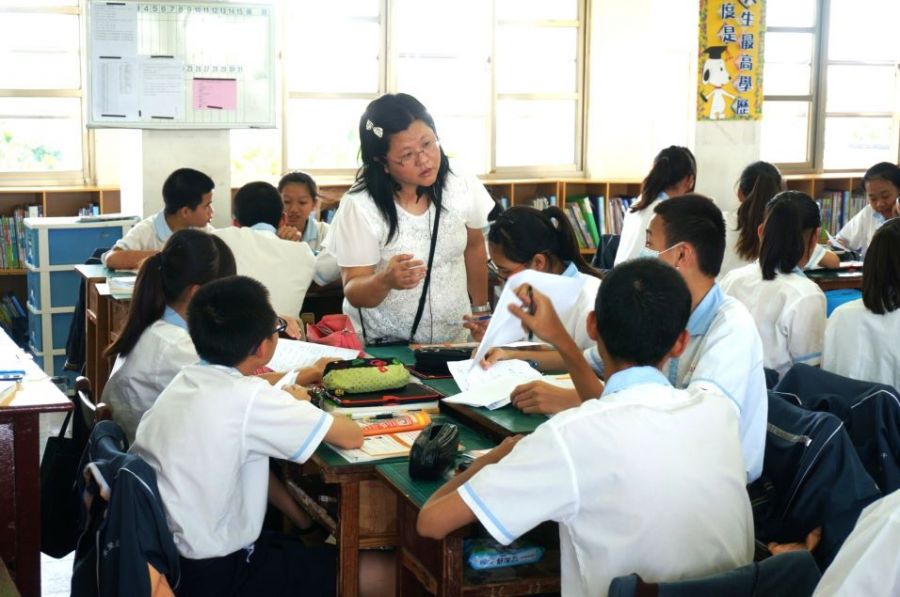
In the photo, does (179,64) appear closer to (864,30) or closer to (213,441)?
(213,441)

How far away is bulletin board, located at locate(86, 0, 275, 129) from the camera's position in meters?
5.65

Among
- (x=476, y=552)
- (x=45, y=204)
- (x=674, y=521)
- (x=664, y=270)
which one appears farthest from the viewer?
(x=45, y=204)

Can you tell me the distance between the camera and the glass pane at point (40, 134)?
677 cm

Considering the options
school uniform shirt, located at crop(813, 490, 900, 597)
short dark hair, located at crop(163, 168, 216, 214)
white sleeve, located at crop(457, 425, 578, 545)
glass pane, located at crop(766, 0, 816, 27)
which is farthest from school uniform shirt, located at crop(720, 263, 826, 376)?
glass pane, located at crop(766, 0, 816, 27)

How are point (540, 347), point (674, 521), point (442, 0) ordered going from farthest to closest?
point (442, 0) < point (540, 347) < point (674, 521)

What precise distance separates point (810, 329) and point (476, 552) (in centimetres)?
183

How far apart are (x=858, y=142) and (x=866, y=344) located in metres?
5.95

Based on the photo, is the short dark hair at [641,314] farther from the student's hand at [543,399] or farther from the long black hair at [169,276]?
the long black hair at [169,276]

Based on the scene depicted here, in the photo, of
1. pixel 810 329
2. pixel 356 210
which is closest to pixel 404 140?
pixel 356 210

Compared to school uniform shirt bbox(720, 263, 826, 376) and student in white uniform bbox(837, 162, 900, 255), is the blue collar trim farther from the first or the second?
student in white uniform bbox(837, 162, 900, 255)

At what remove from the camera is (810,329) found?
11.6 ft

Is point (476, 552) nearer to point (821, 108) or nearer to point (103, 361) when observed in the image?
point (103, 361)

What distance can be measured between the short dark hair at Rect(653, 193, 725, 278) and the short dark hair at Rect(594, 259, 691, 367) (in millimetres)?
591

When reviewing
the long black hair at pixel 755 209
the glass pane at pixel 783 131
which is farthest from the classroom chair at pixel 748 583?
the glass pane at pixel 783 131
